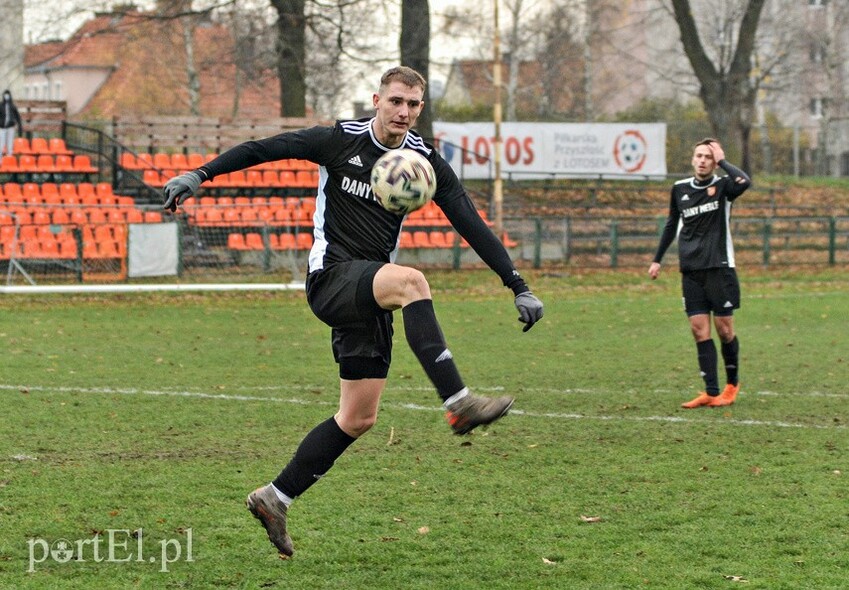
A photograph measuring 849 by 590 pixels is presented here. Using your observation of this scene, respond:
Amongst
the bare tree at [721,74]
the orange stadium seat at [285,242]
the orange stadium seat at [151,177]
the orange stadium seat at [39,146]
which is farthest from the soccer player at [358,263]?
the bare tree at [721,74]

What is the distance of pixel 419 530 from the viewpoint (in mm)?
6035

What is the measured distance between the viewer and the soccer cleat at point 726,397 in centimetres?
1005

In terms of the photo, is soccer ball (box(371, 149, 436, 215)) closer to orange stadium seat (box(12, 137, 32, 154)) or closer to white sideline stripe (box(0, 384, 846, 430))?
white sideline stripe (box(0, 384, 846, 430))

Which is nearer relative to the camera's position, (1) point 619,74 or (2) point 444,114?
(2) point 444,114

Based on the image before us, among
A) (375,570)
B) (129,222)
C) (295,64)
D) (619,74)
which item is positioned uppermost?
(619,74)

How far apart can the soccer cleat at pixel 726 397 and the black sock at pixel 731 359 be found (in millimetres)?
84

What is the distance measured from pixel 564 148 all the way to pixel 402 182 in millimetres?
29250

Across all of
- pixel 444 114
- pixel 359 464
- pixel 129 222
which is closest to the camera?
pixel 359 464

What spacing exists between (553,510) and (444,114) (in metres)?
41.0

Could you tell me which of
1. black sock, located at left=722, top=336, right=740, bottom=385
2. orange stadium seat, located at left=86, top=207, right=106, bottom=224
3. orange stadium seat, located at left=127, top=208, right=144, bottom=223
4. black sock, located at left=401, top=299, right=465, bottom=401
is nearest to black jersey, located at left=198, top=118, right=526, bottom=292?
black sock, located at left=401, top=299, right=465, bottom=401

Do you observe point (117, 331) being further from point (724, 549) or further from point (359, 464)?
point (724, 549)

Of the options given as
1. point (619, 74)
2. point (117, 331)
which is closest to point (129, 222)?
point (117, 331)

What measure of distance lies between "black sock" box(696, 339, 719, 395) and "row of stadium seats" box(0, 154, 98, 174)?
63.3 ft

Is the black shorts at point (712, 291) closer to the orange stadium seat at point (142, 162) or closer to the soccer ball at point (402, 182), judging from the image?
the soccer ball at point (402, 182)
